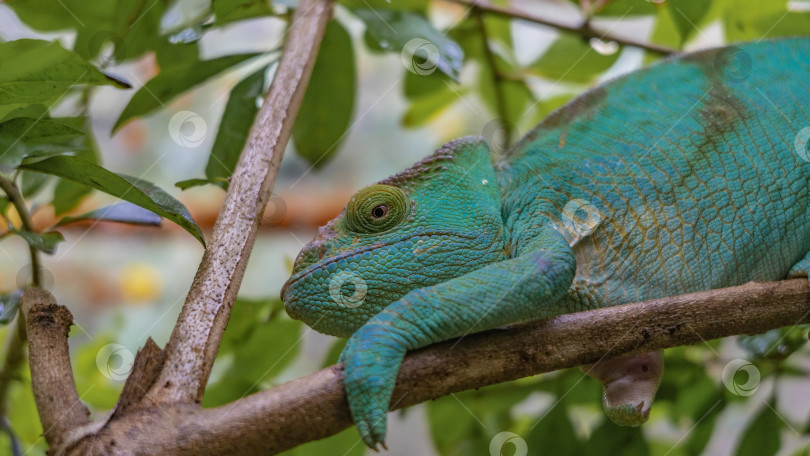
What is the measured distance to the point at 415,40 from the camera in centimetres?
190

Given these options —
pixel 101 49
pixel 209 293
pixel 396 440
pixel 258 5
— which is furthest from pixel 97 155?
pixel 396 440

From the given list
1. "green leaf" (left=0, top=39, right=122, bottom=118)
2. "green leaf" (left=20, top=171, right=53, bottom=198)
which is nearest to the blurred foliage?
"green leaf" (left=20, top=171, right=53, bottom=198)

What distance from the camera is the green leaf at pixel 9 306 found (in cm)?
150

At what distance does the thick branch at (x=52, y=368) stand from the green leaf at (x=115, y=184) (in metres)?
0.22

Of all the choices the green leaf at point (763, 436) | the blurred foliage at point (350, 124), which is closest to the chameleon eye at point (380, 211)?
the blurred foliage at point (350, 124)

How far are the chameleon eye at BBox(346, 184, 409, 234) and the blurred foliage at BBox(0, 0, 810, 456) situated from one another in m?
0.30

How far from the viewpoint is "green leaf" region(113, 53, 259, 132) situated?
1.88 meters

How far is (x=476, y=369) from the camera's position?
1193 mm

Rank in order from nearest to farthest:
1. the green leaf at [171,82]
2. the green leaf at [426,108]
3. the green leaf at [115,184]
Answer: the green leaf at [115,184] → the green leaf at [171,82] → the green leaf at [426,108]

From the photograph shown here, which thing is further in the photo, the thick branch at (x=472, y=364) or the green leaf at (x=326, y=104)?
the green leaf at (x=326, y=104)

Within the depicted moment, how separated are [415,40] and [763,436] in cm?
135

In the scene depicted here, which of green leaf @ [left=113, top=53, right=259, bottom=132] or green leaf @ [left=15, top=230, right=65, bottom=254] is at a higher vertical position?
green leaf @ [left=113, top=53, right=259, bottom=132]

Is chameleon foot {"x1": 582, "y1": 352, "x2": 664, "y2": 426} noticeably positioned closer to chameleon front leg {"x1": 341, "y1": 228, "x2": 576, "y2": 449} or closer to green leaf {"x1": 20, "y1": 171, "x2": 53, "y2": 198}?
chameleon front leg {"x1": 341, "y1": 228, "x2": 576, "y2": 449}

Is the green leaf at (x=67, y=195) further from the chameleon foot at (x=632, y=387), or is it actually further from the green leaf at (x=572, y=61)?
the green leaf at (x=572, y=61)
